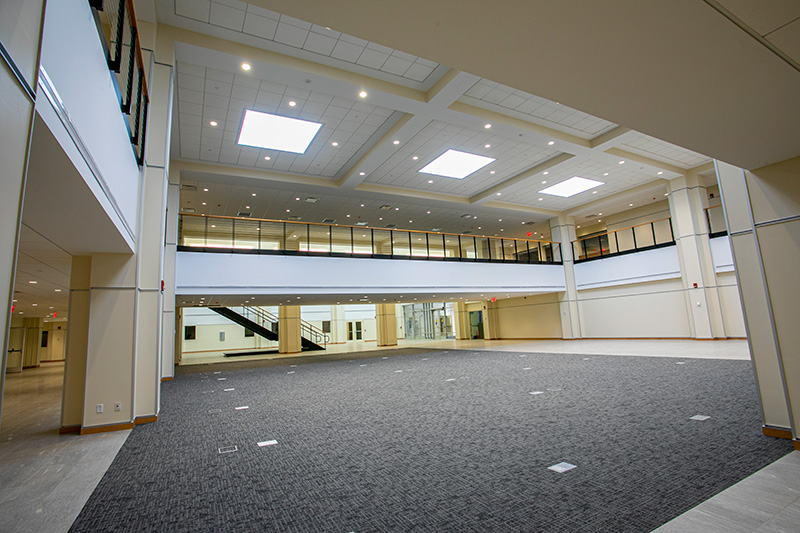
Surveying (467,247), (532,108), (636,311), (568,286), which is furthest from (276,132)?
(636,311)

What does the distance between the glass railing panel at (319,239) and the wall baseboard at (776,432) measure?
11.5 meters

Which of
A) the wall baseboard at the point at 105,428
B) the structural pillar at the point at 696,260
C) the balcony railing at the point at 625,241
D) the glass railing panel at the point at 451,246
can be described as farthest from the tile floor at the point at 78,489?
Result: the balcony railing at the point at 625,241

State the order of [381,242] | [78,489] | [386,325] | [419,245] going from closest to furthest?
[78,489] < [381,242] < [419,245] < [386,325]

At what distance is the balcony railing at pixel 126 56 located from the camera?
12.3ft

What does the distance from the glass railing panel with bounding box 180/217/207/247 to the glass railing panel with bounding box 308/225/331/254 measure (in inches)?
126

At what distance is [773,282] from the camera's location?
382cm

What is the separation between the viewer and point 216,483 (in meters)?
3.32

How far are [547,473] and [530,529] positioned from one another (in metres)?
0.90

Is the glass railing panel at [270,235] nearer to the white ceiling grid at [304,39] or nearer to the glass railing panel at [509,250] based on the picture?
the white ceiling grid at [304,39]

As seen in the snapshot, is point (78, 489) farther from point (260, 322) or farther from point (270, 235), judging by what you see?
point (260, 322)

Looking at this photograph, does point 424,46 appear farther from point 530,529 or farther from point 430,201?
point 430,201

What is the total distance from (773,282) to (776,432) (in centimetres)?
141

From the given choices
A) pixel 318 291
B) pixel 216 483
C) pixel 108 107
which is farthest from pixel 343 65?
pixel 216 483

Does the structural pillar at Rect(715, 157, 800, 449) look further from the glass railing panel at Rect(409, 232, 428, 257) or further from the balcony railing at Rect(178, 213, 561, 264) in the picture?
the glass railing panel at Rect(409, 232, 428, 257)
